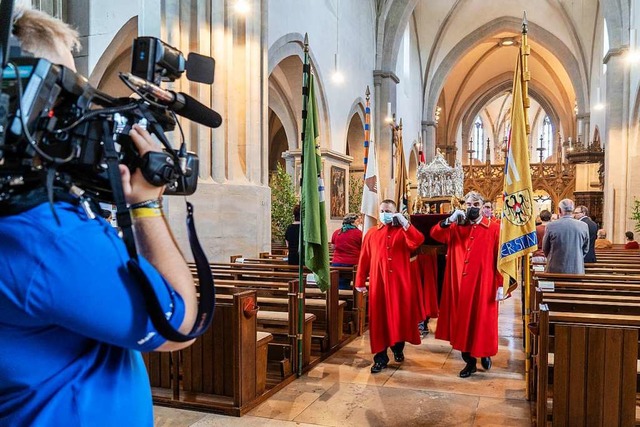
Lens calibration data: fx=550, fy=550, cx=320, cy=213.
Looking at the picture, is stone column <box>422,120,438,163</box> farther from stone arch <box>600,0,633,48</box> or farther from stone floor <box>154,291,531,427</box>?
stone floor <box>154,291,531,427</box>

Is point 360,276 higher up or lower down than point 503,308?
higher up

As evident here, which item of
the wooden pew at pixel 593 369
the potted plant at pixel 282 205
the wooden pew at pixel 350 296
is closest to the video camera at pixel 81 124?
the wooden pew at pixel 593 369

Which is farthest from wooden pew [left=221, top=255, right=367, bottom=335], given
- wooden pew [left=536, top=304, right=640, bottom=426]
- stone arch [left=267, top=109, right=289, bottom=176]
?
stone arch [left=267, top=109, right=289, bottom=176]

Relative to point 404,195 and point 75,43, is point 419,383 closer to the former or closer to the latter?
point 404,195

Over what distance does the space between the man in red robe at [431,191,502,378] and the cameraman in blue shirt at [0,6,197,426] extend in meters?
4.24

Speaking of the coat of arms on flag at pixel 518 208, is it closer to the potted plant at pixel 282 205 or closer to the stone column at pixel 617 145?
the potted plant at pixel 282 205

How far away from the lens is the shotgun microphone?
116 centimetres

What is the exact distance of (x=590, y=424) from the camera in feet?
10.7

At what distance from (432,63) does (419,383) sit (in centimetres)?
2054

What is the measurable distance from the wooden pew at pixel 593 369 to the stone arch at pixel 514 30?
67.9ft

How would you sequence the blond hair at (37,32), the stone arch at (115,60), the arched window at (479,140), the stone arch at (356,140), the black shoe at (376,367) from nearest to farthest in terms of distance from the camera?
the blond hair at (37,32)
the black shoe at (376,367)
the stone arch at (115,60)
the stone arch at (356,140)
the arched window at (479,140)

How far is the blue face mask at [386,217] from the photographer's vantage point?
5.29m

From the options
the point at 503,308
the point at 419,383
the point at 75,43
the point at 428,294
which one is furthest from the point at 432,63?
the point at 75,43

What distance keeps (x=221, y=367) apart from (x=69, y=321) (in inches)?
131
